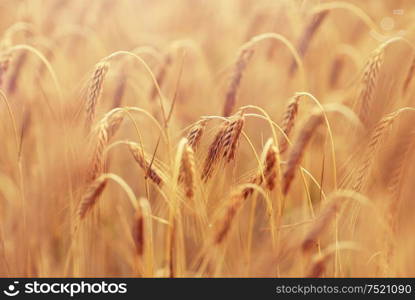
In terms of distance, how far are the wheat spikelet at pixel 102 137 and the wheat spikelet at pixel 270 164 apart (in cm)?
35

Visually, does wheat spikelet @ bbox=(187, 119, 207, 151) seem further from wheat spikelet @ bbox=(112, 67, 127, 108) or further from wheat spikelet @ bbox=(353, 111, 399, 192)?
wheat spikelet @ bbox=(353, 111, 399, 192)

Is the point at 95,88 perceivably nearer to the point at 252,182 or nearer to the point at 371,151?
the point at 252,182

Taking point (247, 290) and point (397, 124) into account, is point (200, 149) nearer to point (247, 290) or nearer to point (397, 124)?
point (247, 290)

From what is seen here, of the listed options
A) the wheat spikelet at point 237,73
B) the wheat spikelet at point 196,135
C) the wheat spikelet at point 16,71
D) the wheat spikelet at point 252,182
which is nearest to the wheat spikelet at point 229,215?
the wheat spikelet at point 252,182

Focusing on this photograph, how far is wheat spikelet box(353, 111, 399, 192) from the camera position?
1.17 meters

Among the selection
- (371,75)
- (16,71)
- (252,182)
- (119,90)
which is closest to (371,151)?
(371,75)

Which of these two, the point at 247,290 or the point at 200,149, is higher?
the point at 200,149

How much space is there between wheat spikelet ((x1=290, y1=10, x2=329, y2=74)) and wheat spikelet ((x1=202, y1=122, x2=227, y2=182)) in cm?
35

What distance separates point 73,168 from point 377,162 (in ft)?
2.61

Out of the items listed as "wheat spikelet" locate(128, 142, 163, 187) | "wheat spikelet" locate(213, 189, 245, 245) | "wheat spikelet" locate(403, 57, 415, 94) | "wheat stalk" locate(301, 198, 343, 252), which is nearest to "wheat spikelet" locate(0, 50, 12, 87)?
"wheat spikelet" locate(128, 142, 163, 187)

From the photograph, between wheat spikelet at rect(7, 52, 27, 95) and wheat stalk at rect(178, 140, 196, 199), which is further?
wheat spikelet at rect(7, 52, 27, 95)

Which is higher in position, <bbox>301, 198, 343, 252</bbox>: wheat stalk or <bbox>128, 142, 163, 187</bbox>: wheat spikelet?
<bbox>128, 142, 163, 187</bbox>: wheat spikelet

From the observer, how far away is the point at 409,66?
4.07 feet

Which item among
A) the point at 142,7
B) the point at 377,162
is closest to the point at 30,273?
the point at 142,7
